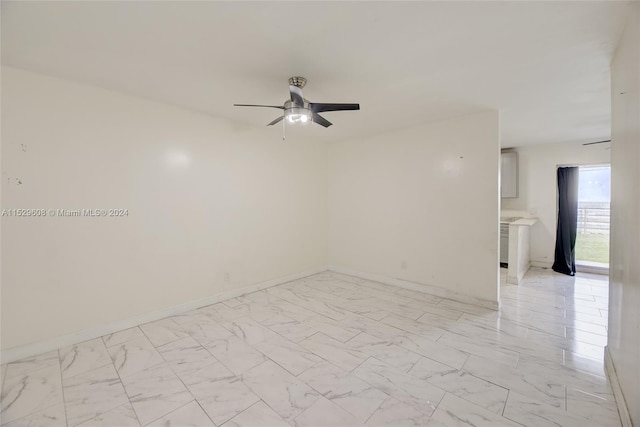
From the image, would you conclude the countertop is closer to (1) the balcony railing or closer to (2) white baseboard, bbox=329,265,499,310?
(1) the balcony railing

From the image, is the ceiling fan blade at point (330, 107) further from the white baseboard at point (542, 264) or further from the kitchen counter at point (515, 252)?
the white baseboard at point (542, 264)

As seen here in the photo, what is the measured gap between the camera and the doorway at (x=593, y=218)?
5.00 meters

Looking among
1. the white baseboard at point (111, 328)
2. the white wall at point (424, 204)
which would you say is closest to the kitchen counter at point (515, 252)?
the white wall at point (424, 204)

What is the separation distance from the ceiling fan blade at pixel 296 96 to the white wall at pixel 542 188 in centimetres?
550

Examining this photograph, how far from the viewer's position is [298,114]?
→ 7.76 ft

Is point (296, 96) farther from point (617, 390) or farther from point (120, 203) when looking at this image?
point (617, 390)

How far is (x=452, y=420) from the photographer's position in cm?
166

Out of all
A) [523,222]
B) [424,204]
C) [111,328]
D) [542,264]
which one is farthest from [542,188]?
[111,328]

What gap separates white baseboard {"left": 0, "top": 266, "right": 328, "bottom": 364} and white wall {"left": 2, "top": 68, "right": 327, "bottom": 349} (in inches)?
2.2

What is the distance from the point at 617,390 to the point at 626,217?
1.21 m

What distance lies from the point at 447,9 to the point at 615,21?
113cm

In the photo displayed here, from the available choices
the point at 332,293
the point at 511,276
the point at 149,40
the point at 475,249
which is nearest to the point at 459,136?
the point at 475,249

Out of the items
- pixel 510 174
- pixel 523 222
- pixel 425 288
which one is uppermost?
pixel 510 174

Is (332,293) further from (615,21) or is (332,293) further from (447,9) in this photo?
(615,21)
